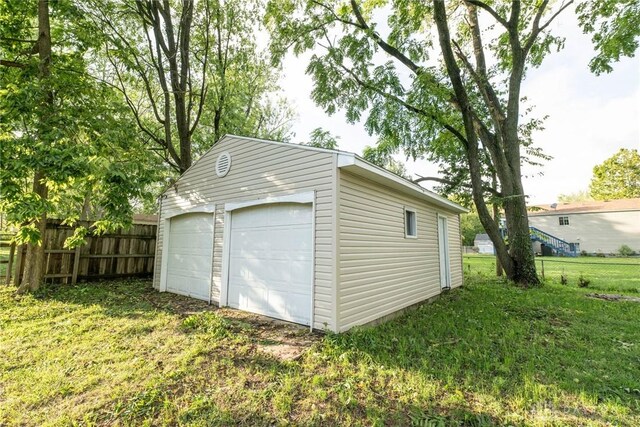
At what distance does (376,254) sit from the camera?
521 cm

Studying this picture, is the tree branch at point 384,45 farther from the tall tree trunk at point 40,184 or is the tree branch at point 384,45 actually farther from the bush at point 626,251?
the bush at point 626,251

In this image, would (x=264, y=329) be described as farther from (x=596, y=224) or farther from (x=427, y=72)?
(x=596, y=224)

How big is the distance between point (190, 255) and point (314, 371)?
5.01 meters

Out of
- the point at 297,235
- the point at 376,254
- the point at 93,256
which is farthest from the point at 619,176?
the point at 93,256

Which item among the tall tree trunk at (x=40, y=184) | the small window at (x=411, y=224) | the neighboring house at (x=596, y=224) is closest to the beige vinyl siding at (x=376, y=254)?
the small window at (x=411, y=224)

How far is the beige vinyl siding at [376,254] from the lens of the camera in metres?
4.43

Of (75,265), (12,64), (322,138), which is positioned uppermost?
(322,138)

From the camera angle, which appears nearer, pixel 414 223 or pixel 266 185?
pixel 266 185

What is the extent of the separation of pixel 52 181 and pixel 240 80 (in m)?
7.88

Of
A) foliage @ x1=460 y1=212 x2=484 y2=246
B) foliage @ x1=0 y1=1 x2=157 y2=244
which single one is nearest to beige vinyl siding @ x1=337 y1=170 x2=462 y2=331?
foliage @ x1=0 y1=1 x2=157 y2=244

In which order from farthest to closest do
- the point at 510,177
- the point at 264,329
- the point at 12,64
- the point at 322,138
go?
the point at 322,138 → the point at 510,177 → the point at 12,64 → the point at 264,329

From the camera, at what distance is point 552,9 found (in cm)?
995

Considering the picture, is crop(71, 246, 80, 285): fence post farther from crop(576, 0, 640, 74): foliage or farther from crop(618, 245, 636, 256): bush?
crop(618, 245, 636, 256): bush

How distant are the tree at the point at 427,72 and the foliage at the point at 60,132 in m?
5.89
